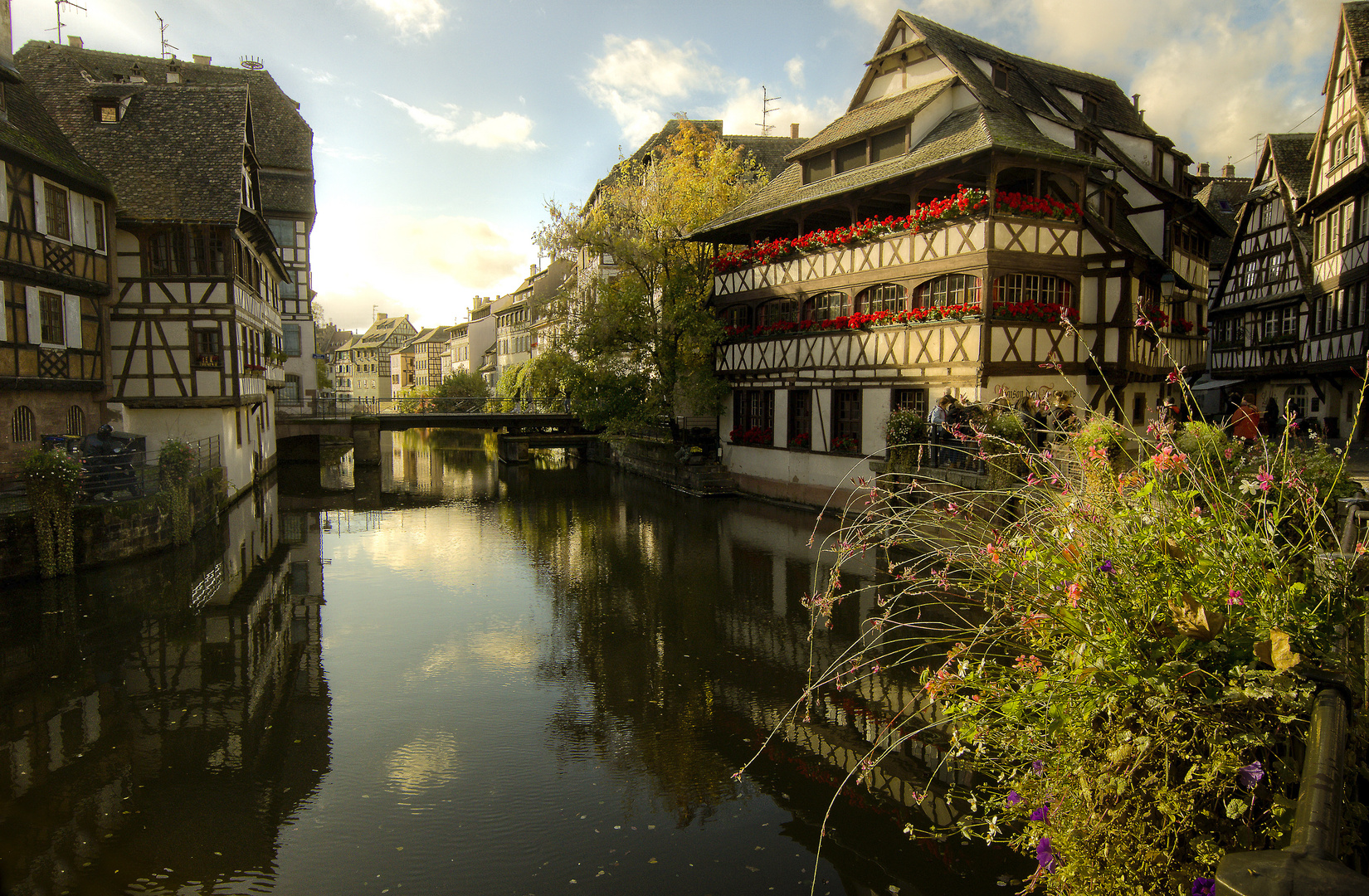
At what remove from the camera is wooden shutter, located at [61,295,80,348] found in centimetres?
1884

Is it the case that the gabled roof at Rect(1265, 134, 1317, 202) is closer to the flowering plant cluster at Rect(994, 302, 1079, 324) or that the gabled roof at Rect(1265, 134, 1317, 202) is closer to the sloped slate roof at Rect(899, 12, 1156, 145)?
the sloped slate roof at Rect(899, 12, 1156, 145)

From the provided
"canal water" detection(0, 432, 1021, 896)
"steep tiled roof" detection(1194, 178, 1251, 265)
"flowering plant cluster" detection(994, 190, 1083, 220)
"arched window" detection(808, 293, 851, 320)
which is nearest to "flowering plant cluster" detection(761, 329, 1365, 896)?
"canal water" detection(0, 432, 1021, 896)

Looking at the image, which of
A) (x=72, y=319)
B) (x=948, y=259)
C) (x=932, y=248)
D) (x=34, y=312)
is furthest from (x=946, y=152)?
(x=72, y=319)

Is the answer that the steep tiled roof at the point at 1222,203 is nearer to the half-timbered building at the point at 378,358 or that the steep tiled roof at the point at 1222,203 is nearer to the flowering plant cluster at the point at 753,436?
the flowering plant cluster at the point at 753,436

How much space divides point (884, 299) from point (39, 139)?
2020 centimetres

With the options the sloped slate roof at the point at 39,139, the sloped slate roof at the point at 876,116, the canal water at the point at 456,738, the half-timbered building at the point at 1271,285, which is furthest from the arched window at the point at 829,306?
the sloped slate roof at the point at 39,139

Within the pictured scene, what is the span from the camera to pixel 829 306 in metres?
22.1

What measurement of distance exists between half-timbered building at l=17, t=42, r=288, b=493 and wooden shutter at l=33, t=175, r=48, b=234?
2454mm

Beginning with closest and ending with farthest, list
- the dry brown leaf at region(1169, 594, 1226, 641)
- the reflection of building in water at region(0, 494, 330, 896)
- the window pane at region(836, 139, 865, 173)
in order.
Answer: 1. the dry brown leaf at region(1169, 594, 1226, 641)
2. the reflection of building in water at region(0, 494, 330, 896)
3. the window pane at region(836, 139, 865, 173)

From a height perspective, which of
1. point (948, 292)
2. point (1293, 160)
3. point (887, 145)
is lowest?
point (948, 292)

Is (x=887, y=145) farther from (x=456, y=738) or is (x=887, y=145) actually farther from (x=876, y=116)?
(x=456, y=738)

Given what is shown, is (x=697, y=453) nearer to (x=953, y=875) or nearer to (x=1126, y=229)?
(x=1126, y=229)

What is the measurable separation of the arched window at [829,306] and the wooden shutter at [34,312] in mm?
18586

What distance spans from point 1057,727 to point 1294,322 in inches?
1273
